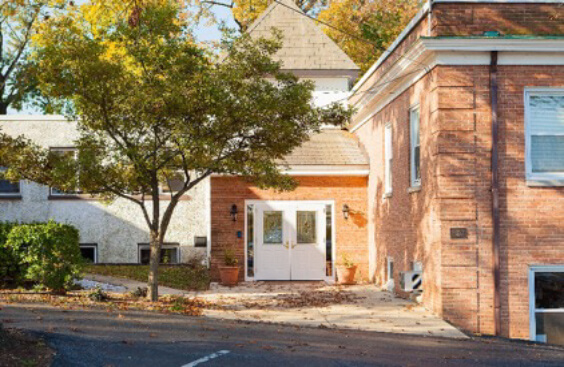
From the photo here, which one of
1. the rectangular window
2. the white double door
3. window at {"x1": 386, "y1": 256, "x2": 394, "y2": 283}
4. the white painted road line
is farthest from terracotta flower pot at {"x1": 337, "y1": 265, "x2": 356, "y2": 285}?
the white painted road line

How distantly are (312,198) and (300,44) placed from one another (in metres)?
7.82

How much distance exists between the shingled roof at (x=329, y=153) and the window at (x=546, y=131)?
826 cm

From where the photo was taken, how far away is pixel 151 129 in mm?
16156

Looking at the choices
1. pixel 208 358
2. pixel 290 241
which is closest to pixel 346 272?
pixel 290 241

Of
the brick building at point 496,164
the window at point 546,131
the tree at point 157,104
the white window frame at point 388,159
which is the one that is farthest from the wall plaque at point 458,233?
the white window frame at point 388,159

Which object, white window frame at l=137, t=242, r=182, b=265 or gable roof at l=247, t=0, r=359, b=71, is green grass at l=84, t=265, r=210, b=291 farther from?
gable roof at l=247, t=0, r=359, b=71

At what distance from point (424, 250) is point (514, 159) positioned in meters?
2.63

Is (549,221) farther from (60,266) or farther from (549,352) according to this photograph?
(60,266)

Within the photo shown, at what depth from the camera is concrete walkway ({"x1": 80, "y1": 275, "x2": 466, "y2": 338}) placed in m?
14.1

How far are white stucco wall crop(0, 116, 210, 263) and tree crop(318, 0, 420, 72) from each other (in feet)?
48.7

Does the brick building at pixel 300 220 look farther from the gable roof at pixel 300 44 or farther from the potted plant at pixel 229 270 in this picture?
the gable roof at pixel 300 44

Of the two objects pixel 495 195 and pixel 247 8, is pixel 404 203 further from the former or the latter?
pixel 247 8

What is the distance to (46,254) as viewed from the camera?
631 inches

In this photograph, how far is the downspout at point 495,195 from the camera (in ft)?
47.9
